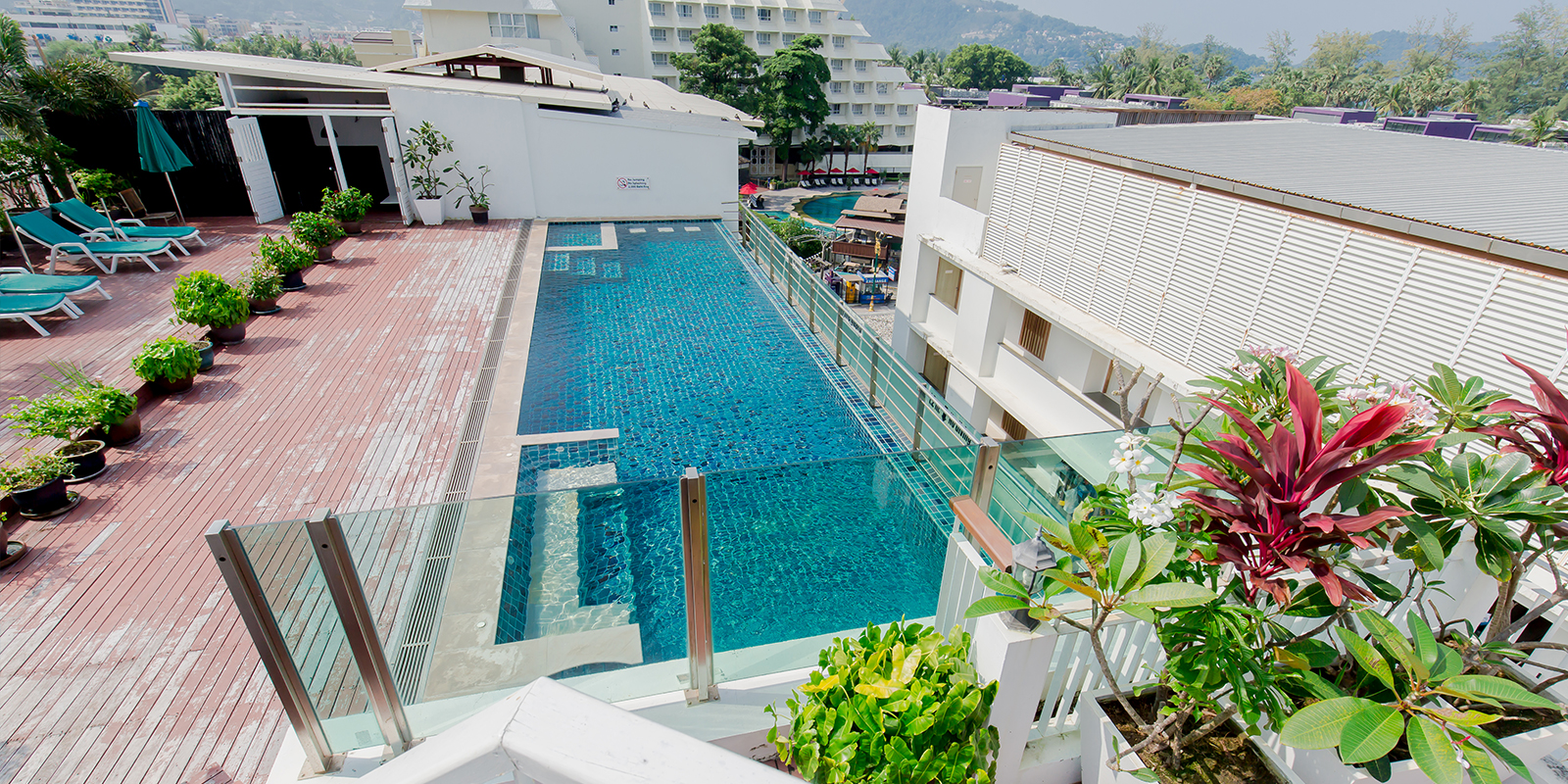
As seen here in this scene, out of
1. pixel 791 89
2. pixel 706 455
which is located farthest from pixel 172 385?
pixel 791 89

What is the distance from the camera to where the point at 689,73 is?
4750 centimetres

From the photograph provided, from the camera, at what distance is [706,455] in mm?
6637

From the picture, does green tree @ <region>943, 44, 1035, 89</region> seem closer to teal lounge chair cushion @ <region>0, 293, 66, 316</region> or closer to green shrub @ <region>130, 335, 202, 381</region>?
teal lounge chair cushion @ <region>0, 293, 66, 316</region>

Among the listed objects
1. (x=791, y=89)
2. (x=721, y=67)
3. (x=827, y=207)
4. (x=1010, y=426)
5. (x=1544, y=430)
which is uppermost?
(x=721, y=67)

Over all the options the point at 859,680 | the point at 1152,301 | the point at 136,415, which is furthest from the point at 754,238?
the point at 859,680

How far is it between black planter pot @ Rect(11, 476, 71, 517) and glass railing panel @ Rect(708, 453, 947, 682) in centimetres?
526

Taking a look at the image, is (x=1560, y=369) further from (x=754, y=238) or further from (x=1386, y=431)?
(x=754, y=238)

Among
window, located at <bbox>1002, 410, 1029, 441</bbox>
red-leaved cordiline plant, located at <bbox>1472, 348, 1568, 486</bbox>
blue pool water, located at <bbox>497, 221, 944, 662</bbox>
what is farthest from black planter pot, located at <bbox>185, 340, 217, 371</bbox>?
window, located at <bbox>1002, 410, 1029, 441</bbox>

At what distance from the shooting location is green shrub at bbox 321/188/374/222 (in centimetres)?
1188

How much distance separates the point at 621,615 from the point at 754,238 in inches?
392

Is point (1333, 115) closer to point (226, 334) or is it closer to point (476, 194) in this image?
point (476, 194)

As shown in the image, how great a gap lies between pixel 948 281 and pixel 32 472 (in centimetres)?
1654

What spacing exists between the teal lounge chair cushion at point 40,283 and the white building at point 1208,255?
493 inches

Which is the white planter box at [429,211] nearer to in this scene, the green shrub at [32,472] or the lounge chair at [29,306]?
the lounge chair at [29,306]
